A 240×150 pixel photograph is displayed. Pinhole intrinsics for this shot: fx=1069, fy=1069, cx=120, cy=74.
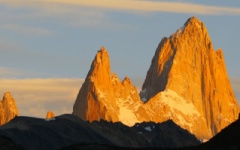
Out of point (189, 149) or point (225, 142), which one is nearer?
point (225, 142)

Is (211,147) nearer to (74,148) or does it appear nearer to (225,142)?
(225,142)

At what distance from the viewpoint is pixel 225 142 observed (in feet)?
551

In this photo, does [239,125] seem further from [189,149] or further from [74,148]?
[74,148]

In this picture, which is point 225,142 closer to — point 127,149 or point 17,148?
point 127,149

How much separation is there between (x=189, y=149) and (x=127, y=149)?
615 inches

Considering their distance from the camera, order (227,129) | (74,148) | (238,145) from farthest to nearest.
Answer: (74,148) → (227,129) → (238,145)

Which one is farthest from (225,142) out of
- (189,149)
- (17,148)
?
(17,148)

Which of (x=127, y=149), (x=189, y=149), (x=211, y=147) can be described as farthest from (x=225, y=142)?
(x=127, y=149)

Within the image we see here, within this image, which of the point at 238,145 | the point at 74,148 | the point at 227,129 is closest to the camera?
the point at 238,145

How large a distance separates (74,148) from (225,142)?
3244 cm

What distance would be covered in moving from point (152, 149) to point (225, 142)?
2487 centimetres

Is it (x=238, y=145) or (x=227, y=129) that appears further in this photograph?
(x=227, y=129)

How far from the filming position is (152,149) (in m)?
190

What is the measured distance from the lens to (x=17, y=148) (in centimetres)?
19212
